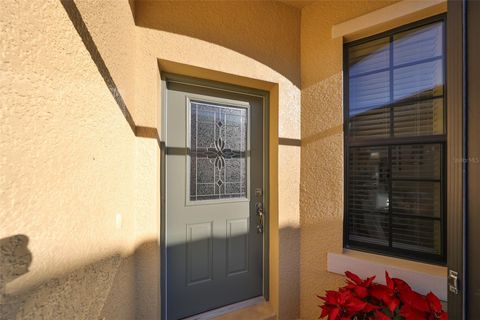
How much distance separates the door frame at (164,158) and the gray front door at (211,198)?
0.13 feet

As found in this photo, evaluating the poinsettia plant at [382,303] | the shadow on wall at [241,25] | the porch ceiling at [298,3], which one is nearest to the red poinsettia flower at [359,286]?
the poinsettia plant at [382,303]

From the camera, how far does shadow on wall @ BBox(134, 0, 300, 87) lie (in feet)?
6.24

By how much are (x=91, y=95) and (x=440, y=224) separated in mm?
2430

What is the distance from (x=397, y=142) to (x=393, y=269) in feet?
3.35

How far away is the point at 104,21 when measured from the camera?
3.82 feet

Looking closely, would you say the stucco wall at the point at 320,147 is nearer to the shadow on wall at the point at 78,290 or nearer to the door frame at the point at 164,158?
the door frame at the point at 164,158

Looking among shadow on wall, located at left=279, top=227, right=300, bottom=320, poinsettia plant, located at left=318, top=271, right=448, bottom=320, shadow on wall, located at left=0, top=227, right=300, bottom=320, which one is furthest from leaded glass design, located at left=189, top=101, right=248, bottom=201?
poinsettia plant, located at left=318, top=271, right=448, bottom=320

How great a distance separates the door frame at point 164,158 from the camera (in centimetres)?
205

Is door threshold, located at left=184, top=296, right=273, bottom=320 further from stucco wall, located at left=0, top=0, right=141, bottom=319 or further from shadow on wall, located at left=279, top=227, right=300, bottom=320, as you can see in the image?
stucco wall, located at left=0, top=0, right=141, bottom=319

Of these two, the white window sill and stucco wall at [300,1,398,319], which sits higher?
stucco wall at [300,1,398,319]

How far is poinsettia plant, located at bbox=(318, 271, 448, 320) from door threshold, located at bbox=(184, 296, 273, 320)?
2.70ft

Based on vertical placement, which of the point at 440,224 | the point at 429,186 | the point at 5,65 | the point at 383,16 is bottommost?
the point at 440,224

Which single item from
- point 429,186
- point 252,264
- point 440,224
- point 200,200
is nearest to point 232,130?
point 200,200

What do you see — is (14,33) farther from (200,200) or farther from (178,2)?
(200,200)
